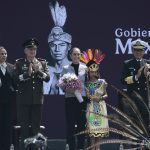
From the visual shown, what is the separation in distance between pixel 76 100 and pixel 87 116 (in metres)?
0.32

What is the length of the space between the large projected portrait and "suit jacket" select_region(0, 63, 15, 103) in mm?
2162

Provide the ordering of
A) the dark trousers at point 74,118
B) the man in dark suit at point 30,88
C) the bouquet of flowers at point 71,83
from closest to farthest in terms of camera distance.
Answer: the man in dark suit at point 30,88, the bouquet of flowers at point 71,83, the dark trousers at point 74,118

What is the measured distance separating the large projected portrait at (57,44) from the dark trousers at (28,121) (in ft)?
8.14

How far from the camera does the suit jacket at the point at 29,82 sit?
28.2 feet

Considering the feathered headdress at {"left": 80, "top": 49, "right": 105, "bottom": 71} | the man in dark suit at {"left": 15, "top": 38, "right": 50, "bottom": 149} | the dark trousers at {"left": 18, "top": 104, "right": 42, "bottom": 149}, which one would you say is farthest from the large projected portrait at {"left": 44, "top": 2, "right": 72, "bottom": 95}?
the dark trousers at {"left": 18, "top": 104, "right": 42, "bottom": 149}

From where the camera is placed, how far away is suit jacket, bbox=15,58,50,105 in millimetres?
8586

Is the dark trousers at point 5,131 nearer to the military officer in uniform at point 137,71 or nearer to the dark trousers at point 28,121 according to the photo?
the dark trousers at point 28,121

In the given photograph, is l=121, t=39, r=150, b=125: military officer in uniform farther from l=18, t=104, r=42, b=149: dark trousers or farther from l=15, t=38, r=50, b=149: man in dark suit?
l=18, t=104, r=42, b=149: dark trousers

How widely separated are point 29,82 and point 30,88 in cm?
9

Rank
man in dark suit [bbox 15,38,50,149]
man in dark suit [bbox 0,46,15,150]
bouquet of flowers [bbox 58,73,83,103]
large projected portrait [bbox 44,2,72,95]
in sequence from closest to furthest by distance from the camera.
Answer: man in dark suit [bbox 15,38,50,149], bouquet of flowers [bbox 58,73,83,103], man in dark suit [bbox 0,46,15,150], large projected portrait [bbox 44,2,72,95]

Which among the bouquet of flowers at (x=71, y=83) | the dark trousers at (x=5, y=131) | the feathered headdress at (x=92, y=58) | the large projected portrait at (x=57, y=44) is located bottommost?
the dark trousers at (x=5, y=131)

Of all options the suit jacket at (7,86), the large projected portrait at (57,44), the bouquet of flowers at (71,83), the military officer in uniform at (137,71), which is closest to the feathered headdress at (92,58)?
the bouquet of flowers at (71,83)

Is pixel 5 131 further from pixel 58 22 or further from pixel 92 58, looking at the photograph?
pixel 58 22

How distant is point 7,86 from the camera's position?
8.98 meters
